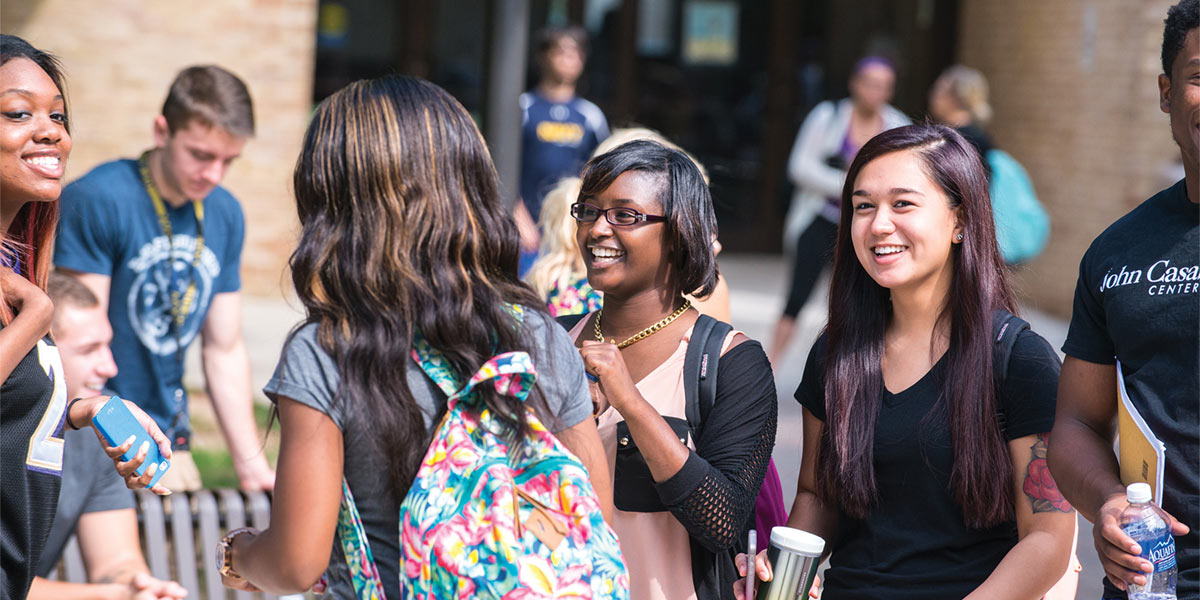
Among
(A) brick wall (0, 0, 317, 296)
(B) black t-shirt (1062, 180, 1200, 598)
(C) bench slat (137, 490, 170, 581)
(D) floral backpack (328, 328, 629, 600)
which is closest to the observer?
(D) floral backpack (328, 328, 629, 600)

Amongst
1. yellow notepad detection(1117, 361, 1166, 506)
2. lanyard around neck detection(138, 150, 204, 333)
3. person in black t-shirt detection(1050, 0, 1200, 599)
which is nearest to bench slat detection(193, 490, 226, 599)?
lanyard around neck detection(138, 150, 204, 333)

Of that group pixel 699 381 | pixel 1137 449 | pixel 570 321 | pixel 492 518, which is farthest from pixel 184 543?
pixel 1137 449

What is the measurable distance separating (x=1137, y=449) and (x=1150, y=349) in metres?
0.19

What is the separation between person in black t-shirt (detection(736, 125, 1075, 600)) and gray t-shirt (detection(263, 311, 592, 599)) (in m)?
0.65

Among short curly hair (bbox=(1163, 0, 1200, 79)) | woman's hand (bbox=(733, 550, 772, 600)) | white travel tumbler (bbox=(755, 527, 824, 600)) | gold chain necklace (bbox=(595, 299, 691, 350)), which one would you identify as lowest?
woman's hand (bbox=(733, 550, 772, 600))

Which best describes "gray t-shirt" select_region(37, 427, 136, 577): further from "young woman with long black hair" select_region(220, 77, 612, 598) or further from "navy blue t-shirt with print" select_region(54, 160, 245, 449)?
"young woman with long black hair" select_region(220, 77, 612, 598)

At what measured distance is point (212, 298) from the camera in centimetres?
436

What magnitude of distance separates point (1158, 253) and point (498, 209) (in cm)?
124

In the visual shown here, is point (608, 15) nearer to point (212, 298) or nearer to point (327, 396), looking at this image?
point (212, 298)

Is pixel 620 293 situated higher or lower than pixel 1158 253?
lower

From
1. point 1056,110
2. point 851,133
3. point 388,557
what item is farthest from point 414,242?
point 1056,110

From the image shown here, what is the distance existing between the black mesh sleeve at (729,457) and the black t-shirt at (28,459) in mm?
1201

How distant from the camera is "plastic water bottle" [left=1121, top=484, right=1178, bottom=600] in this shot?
2.16 m

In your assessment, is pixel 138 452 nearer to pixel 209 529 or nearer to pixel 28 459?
pixel 28 459
